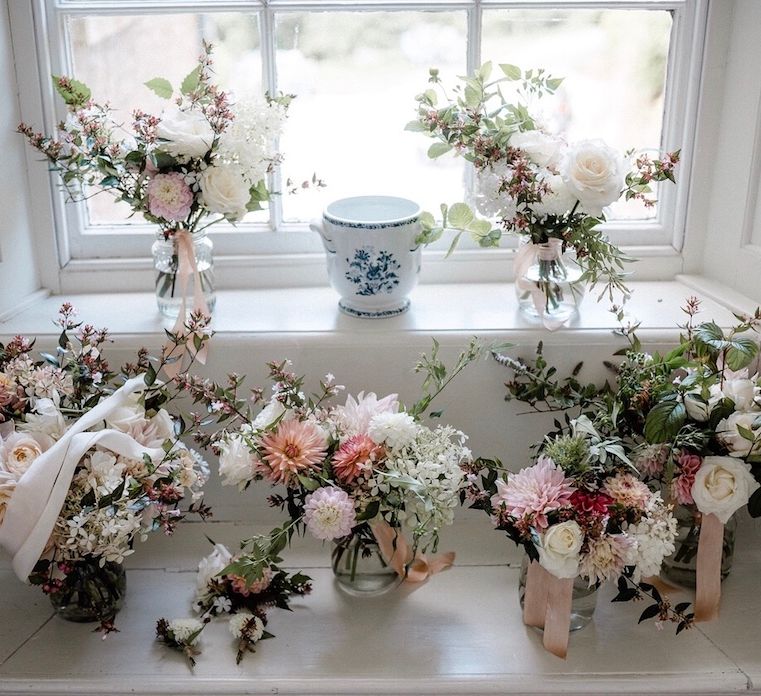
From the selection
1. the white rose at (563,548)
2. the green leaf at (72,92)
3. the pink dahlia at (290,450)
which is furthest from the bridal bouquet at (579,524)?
the green leaf at (72,92)

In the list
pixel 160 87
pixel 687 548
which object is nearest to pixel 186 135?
pixel 160 87

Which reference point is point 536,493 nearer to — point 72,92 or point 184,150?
point 184,150

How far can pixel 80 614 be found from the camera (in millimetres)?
1181

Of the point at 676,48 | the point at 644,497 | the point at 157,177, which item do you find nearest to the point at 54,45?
the point at 157,177

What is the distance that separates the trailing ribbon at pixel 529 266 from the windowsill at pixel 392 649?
39 centimetres

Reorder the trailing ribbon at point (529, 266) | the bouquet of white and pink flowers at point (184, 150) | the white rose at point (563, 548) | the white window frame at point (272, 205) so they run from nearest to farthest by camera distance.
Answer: the white rose at point (563, 548) < the bouquet of white and pink flowers at point (184, 150) < the trailing ribbon at point (529, 266) < the white window frame at point (272, 205)

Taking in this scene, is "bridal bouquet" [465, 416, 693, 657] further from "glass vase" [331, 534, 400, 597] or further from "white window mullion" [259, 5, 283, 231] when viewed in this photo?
"white window mullion" [259, 5, 283, 231]

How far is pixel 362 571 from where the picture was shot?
1.24 m

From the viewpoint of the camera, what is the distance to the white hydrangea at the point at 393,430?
112 cm

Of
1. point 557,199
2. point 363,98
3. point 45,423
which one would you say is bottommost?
point 45,423

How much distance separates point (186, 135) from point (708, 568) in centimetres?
93

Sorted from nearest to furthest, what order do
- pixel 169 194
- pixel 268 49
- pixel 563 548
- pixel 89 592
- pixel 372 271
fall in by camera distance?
pixel 563 548 → pixel 89 592 → pixel 169 194 → pixel 372 271 → pixel 268 49

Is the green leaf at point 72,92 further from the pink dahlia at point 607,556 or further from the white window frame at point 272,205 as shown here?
the pink dahlia at point 607,556

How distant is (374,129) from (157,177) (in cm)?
45
